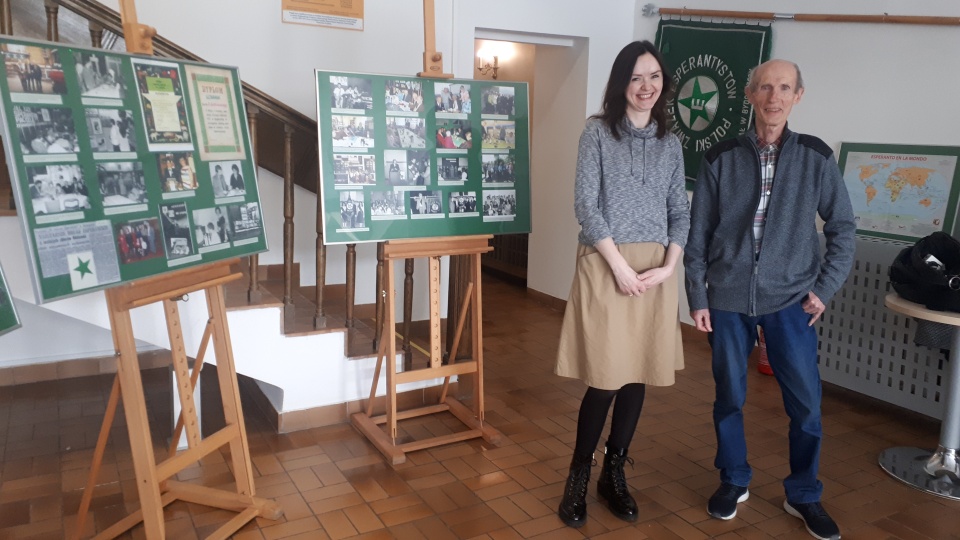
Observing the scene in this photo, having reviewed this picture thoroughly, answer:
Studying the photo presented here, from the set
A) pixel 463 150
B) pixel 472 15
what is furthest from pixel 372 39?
pixel 463 150

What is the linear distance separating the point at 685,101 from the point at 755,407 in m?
2.02

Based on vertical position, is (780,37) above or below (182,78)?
above

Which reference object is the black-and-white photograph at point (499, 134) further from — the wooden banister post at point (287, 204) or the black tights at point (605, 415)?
the black tights at point (605, 415)

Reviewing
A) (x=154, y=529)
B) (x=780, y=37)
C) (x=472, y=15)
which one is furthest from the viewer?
(x=472, y=15)

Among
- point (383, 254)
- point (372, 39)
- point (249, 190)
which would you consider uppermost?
point (372, 39)

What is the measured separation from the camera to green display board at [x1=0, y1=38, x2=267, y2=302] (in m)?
1.83

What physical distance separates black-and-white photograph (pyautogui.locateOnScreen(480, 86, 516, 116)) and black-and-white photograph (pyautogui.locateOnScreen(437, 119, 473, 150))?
11cm

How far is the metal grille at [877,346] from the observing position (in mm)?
3420

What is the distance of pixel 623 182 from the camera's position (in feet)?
7.70

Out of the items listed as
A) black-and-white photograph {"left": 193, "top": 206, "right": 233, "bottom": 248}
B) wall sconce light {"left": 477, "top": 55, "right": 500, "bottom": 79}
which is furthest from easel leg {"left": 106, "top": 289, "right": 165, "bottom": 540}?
wall sconce light {"left": 477, "top": 55, "right": 500, "bottom": 79}

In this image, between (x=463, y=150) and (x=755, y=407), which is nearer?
(x=463, y=150)

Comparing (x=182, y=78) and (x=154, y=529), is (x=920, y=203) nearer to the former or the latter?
(x=182, y=78)

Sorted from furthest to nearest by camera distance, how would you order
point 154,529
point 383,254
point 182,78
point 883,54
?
point 883,54 → point 383,254 → point 182,78 → point 154,529

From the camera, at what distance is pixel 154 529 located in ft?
7.06
